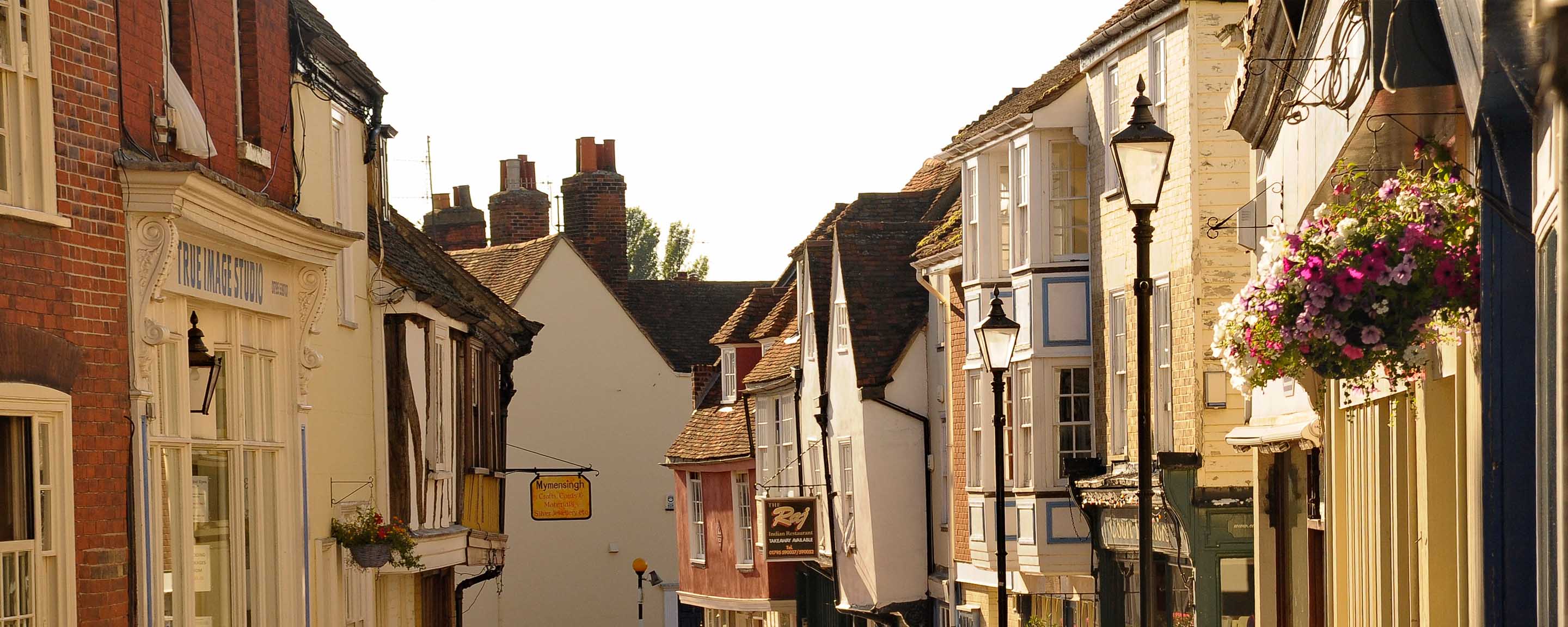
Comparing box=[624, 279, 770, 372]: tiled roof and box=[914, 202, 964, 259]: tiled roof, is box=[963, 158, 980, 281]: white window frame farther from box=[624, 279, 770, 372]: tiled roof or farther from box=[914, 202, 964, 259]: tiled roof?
box=[624, 279, 770, 372]: tiled roof

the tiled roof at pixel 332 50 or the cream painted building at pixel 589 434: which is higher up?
the tiled roof at pixel 332 50

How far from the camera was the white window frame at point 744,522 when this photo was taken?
39000mm

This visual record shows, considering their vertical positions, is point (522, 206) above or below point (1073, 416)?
above

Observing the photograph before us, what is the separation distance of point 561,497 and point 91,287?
23773mm

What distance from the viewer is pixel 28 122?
10.5 meters

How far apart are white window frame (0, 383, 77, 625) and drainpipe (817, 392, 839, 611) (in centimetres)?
2318

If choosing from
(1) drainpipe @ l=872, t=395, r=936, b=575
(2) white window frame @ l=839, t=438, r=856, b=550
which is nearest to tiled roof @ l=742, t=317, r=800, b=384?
A: (2) white window frame @ l=839, t=438, r=856, b=550

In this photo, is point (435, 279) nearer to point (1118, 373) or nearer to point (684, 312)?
point (1118, 373)

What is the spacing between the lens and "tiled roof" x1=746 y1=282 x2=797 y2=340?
40.0m

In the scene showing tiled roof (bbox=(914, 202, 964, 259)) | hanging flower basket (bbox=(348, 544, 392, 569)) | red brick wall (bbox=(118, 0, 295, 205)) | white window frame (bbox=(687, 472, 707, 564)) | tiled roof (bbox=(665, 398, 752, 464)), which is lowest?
white window frame (bbox=(687, 472, 707, 564))

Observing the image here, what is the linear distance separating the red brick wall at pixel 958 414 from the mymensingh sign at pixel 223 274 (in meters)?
14.5

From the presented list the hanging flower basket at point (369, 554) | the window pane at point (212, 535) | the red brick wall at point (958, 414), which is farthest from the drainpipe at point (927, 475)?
the window pane at point (212, 535)

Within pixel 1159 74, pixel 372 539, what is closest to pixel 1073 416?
pixel 1159 74

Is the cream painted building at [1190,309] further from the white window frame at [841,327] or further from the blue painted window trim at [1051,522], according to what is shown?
the white window frame at [841,327]
